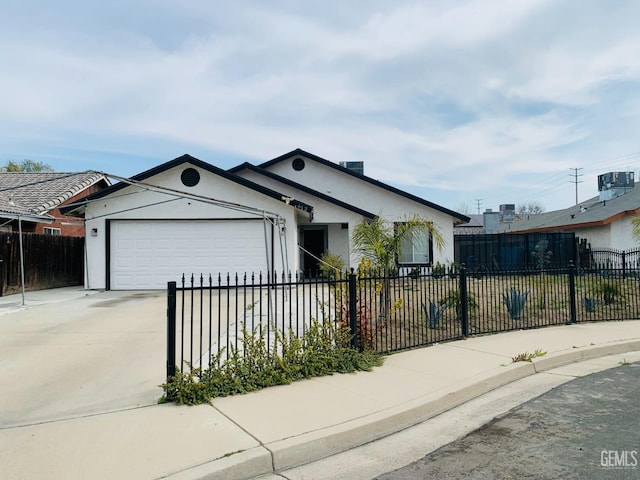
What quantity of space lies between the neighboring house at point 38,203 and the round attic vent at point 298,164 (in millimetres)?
9009

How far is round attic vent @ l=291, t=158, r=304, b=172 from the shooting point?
76.6ft

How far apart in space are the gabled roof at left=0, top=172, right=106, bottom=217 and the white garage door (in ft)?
8.18

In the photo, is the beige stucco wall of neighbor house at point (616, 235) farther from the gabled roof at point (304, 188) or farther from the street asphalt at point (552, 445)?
the street asphalt at point (552, 445)

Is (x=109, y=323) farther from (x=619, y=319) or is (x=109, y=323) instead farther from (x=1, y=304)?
(x=619, y=319)

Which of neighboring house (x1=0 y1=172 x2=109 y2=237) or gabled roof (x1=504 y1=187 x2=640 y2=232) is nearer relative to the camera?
neighboring house (x1=0 y1=172 x2=109 y2=237)

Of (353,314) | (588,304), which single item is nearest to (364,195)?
(588,304)

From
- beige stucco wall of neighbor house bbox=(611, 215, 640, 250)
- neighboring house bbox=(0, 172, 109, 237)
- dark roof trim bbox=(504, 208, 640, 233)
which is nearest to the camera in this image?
neighboring house bbox=(0, 172, 109, 237)

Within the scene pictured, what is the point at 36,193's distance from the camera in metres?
20.2

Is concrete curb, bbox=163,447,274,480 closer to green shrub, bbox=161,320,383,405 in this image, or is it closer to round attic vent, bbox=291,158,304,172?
green shrub, bbox=161,320,383,405

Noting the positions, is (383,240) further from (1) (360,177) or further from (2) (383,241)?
(1) (360,177)

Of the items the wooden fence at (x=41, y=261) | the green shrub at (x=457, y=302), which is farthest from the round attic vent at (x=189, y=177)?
the green shrub at (x=457, y=302)

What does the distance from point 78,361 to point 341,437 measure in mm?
4606

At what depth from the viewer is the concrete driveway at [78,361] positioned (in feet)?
17.4

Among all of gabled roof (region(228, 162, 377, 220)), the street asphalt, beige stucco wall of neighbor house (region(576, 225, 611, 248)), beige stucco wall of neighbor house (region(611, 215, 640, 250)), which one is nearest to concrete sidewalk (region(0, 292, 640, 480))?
the street asphalt
